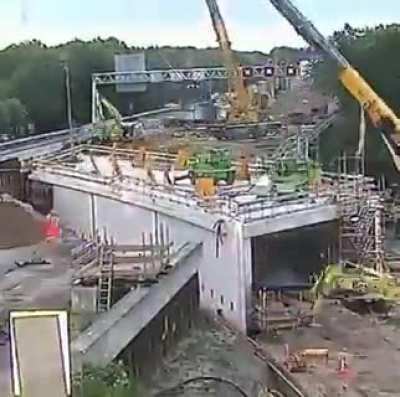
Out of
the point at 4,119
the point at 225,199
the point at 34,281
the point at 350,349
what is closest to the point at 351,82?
the point at 225,199

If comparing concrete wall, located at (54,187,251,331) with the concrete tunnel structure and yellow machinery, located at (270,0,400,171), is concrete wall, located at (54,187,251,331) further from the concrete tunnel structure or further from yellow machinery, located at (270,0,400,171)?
yellow machinery, located at (270,0,400,171)

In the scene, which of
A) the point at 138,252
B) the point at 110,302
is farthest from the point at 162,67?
the point at 110,302

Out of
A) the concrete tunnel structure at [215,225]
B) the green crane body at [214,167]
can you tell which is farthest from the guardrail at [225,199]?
the green crane body at [214,167]

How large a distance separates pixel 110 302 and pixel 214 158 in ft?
11.5

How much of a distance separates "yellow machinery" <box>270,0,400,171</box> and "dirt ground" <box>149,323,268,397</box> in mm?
3961

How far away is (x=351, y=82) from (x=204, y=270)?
13.5 feet

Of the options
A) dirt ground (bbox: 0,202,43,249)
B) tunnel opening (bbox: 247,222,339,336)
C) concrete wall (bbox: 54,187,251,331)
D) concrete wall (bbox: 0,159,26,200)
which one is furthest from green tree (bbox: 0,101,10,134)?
tunnel opening (bbox: 247,222,339,336)

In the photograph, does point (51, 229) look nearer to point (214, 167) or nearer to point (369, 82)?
point (214, 167)

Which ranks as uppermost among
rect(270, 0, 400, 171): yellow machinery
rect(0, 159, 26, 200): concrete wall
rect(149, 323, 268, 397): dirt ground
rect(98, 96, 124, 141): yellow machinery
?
rect(270, 0, 400, 171): yellow machinery

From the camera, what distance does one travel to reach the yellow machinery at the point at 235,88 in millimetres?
15455

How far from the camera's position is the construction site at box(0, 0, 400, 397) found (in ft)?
17.5

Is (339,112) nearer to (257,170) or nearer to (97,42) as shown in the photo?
(257,170)

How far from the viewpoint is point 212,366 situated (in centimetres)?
Answer: 588

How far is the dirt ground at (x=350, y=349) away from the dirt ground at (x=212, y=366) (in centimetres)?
20
